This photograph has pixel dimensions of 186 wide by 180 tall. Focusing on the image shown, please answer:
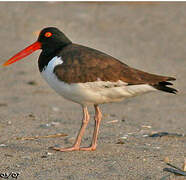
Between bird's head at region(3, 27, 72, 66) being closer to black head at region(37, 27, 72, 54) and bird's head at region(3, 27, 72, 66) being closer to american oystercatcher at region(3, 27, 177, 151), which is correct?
black head at region(37, 27, 72, 54)

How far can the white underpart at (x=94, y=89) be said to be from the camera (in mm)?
5332

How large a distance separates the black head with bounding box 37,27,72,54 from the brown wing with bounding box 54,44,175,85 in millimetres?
479

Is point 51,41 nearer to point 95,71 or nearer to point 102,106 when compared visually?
point 95,71

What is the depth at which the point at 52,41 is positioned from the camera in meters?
6.02

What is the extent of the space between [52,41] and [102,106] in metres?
3.28

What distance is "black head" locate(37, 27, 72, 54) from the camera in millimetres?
5973

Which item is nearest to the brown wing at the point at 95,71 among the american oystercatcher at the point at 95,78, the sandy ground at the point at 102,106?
the american oystercatcher at the point at 95,78

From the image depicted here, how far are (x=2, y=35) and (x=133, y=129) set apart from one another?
8153mm

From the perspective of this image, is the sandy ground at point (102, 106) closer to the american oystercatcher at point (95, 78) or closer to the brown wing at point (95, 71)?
the american oystercatcher at point (95, 78)

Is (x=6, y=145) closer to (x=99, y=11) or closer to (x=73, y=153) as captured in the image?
(x=73, y=153)

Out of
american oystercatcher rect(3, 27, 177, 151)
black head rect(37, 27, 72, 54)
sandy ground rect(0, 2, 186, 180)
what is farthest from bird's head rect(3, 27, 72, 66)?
sandy ground rect(0, 2, 186, 180)

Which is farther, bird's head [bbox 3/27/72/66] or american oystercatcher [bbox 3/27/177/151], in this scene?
bird's head [bbox 3/27/72/66]

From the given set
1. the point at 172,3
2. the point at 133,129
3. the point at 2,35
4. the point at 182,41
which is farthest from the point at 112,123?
the point at 172,3

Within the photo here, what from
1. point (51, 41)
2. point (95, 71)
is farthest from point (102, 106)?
point (95, 71)
